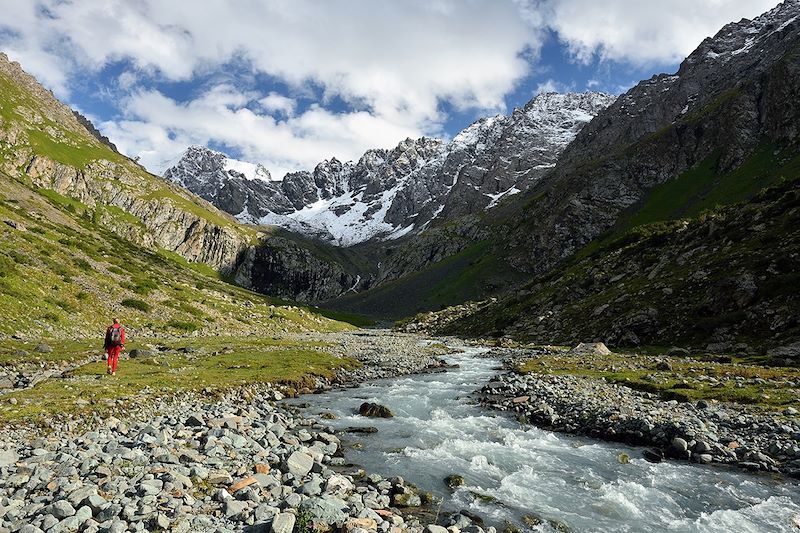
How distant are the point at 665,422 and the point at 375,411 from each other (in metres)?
14.7

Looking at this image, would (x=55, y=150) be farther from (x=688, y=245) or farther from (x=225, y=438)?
(x=688, y=245)

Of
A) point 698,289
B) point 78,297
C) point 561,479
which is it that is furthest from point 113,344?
point 698,289

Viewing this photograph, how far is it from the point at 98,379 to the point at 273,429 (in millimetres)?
12726

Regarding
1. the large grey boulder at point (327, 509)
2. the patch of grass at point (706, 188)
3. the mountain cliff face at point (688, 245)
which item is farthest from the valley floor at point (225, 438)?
the patch of grass at point (706, 188)

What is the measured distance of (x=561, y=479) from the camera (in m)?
16.4

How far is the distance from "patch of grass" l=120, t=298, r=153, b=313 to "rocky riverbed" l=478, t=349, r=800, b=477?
46971 millimetres

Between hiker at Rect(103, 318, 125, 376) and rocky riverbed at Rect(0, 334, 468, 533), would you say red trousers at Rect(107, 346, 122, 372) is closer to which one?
hiker at Rect(103, 318, 125, 376)

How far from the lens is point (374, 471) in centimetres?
1670

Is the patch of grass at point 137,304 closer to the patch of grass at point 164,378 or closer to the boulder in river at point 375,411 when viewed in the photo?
the patch of grass at point 164,378

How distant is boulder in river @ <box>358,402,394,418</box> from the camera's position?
25594 millimetres

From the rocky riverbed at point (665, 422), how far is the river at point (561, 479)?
902 mm

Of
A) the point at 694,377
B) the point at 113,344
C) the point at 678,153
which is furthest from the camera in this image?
the point at 678,153

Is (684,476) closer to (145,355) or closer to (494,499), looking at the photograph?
(494,499)

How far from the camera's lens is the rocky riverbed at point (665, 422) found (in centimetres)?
1719
